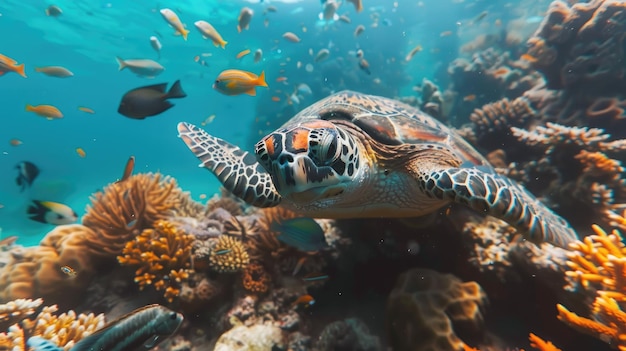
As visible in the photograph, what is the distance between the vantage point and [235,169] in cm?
285

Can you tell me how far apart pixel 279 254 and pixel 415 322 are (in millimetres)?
1506

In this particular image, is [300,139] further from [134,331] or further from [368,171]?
[134,331]

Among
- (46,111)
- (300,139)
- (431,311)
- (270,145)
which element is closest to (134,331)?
(270,145)

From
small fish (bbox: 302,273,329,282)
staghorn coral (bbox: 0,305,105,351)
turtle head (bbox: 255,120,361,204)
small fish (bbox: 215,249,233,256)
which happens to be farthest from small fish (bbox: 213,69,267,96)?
staghorn coral (bbox: 0,305,105,351)

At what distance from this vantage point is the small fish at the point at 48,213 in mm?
2820

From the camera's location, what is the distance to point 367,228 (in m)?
3.18

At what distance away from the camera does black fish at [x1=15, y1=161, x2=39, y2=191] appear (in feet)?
11.3

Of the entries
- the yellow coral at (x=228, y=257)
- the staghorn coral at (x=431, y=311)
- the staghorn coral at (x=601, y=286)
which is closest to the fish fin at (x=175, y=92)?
the yellow coral at (x=228, y=257)

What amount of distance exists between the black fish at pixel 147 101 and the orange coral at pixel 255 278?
1.84 meters

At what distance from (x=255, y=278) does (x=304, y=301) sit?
59 centimetres

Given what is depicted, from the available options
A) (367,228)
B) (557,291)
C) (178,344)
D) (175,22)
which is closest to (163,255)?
(178,344)

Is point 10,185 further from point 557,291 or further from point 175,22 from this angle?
point 557,291

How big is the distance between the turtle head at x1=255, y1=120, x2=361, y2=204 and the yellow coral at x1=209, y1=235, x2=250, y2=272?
1.42m

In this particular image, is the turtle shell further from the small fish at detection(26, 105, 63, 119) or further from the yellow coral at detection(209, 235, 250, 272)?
the small fish at detection(26, 105, 63, 119)
